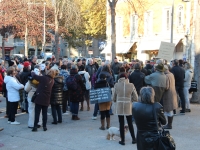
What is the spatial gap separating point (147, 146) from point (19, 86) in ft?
19.5

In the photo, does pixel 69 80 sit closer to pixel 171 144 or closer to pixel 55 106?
pixel 55 106

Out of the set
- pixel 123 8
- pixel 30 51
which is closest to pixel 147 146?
pixel 123 8

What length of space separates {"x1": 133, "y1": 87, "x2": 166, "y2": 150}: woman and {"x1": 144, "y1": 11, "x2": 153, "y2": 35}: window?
3068 cm

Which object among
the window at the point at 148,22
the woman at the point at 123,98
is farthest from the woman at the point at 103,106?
the window at the point at 148,22

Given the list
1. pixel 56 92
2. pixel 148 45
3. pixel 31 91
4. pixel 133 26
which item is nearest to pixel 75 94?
pixel 56 92

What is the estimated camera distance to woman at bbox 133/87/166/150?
4.80m

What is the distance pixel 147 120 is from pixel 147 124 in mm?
63

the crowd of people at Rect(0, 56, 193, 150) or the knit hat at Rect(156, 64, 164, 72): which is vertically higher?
the knit hat at Rect(156, 64, 164, 72)

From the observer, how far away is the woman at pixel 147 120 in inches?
189

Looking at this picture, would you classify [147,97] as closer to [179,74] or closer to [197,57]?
Result: [179,74]

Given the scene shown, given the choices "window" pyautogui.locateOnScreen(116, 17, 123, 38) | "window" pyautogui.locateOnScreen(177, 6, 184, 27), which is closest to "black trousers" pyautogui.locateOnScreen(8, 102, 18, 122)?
"window" pyautogui.locateOnScreen(177, 6, 184, 27)

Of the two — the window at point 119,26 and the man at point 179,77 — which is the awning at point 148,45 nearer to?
the window at point 119,26

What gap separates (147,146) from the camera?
479 cm

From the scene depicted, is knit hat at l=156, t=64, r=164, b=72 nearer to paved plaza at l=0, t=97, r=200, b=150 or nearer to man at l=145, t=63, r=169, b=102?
man at l=145, t=63, r=169, b=102
